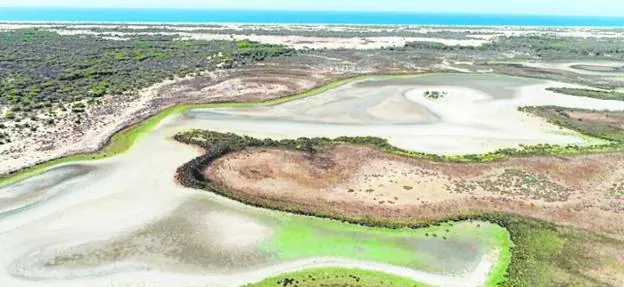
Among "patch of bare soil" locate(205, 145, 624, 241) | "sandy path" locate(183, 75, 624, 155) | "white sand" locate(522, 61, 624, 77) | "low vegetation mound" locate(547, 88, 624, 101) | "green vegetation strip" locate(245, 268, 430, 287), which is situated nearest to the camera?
"green vegetation strip" locate(245, 268, 430, 287)

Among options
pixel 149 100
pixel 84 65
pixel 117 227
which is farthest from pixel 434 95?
pixel 84 65

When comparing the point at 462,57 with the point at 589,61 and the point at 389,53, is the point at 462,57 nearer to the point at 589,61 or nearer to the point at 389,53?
the point at 389,53

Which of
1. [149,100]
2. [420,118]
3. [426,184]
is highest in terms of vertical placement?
[149,100]

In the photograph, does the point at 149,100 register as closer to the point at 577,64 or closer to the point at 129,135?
the point at 129,135

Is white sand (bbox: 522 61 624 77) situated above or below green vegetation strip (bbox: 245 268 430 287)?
above

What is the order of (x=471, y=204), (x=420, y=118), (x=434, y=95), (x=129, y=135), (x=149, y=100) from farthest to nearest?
(x=434, y=95), (x=149, y=100), (x=420, y=118), (x=129, y=135), (x=471, y=204)

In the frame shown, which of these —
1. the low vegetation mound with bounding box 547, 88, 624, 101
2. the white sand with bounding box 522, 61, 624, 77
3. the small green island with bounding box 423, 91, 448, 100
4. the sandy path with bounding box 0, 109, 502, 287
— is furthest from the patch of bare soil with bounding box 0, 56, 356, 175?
the white sand with bounding box 522, 61, 624, 77

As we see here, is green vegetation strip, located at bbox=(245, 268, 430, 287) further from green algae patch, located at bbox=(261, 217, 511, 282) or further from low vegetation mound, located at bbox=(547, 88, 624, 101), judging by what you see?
low vegetation mound, located at bbox=(547, 88, 624, 101)

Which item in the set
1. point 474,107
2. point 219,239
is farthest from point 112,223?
point 474,107
